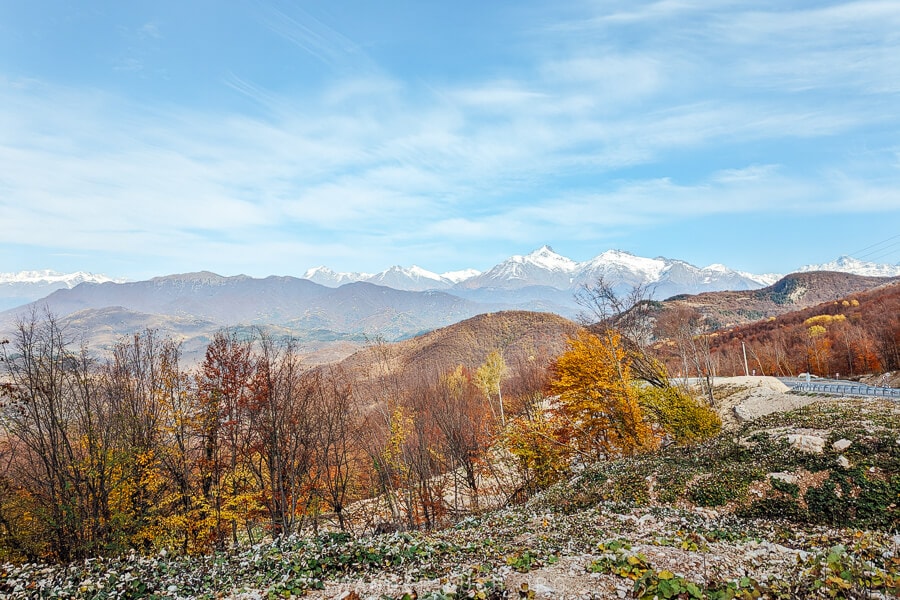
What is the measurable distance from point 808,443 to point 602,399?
46.1ft

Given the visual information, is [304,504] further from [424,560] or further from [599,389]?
[599,389]

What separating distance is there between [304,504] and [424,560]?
18.0 meters

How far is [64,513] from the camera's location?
1688 centimetres

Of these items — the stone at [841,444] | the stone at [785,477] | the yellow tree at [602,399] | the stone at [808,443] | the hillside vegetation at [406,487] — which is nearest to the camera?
the hillside vegetation at [406,487]

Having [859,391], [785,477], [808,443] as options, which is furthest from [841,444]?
[859,391]

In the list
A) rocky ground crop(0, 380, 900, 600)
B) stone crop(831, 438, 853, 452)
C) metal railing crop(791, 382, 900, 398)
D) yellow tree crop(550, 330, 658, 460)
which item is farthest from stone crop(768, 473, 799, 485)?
metal railing crop(791, 382, 900, 398)

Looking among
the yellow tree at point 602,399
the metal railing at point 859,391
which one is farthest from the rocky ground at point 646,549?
the metal railing at point 859,391

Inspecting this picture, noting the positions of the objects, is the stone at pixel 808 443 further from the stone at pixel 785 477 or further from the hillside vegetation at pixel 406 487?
the stone at pixel 785 477

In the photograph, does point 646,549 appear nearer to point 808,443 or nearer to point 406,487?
point 808,443

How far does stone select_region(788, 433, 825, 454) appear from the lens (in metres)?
16.8

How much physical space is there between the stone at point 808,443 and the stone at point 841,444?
0.37 metres

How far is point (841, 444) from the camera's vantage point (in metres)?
16.6

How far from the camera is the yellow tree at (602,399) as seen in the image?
29344 mm

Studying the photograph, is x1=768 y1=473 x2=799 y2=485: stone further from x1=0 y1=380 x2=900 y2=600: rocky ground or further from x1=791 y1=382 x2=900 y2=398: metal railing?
x1=791 y1=382 x2=900 y2=398: metal railing
